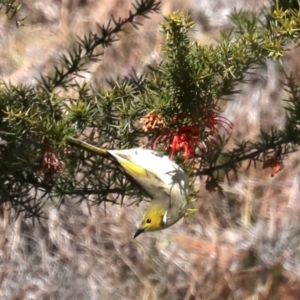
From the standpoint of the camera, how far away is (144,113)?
561mm

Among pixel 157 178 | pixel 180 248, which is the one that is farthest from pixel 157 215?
pixel 180 248

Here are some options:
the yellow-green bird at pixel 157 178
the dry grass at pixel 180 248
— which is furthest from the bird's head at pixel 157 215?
the dry grass at pixel 180 248

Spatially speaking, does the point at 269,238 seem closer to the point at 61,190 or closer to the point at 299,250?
the point at 299,250

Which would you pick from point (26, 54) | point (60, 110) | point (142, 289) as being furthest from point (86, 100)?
point (26, 54)

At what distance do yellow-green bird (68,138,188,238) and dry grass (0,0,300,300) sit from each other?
100 centimetres

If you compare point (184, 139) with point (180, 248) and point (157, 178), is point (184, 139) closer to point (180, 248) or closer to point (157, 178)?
point (157, 178)

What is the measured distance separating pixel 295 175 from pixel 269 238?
193mm

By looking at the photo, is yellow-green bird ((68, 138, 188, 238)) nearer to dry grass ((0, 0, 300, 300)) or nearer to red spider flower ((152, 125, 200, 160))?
red spider flower ((152, 125, 200, 160))

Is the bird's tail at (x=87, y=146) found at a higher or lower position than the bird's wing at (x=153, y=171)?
higher

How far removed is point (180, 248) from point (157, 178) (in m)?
1.11

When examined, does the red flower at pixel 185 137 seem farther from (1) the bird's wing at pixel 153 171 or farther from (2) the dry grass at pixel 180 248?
(2) the dry grass at pixel 180 248

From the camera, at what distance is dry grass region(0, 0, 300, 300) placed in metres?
1.54

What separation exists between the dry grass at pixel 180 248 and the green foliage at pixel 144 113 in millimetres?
884

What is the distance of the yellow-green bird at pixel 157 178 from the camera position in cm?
50
